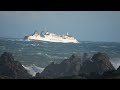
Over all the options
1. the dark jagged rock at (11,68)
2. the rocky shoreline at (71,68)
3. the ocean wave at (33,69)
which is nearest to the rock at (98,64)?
the rocky shoreline at (71,68)

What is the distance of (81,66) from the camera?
6.34 meters

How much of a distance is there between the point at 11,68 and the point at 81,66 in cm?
110

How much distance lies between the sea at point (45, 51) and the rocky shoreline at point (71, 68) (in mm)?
64

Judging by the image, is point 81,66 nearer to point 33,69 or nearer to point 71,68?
point 71,68

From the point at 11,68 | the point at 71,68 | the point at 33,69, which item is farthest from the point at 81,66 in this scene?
the point at 11,68

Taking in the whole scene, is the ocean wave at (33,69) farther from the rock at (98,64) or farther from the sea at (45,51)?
the rock at (98,64)

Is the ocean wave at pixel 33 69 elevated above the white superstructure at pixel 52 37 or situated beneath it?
situated beneath


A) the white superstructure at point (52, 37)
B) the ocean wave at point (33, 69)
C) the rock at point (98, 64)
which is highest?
the white superstructure at point (52, 37)

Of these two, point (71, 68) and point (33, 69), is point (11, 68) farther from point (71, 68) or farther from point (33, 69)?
point (71, 68)

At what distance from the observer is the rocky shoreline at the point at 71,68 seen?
20.4 feet
